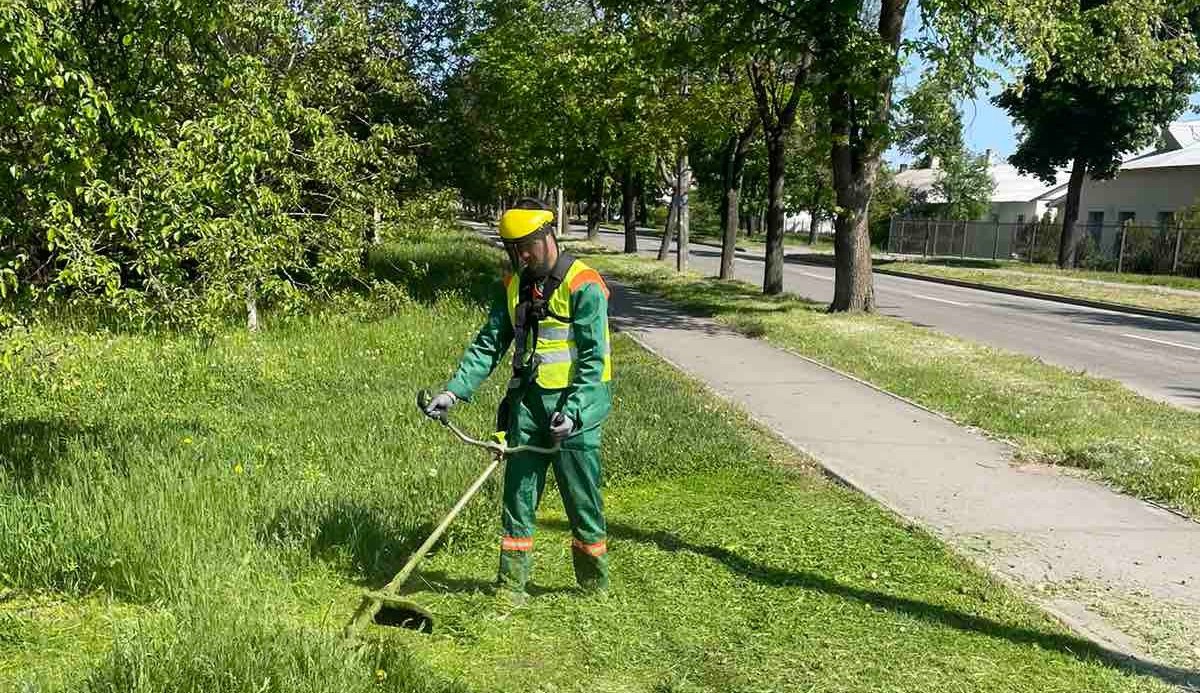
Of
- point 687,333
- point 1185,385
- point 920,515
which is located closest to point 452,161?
point 687,333

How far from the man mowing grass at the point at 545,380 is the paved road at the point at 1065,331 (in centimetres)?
799

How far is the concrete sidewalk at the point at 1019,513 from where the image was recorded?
4.56 meters

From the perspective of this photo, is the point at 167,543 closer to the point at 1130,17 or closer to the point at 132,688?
the point at 132,688

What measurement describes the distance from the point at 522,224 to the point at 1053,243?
3954 centimetres

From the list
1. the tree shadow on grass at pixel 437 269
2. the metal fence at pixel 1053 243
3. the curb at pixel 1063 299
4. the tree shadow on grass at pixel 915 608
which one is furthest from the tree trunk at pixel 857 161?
the metal fence at pixel 1053 243

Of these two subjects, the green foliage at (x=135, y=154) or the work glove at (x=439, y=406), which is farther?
the green foliage at (x=135, y=154)

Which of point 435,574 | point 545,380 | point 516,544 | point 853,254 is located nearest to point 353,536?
point 435,574

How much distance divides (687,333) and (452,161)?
7.63 m

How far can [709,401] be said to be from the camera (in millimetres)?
9258

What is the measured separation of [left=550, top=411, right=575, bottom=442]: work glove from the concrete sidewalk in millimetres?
2417

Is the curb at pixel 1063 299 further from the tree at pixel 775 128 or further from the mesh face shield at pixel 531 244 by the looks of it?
the mesh face shield at pixel 531 244

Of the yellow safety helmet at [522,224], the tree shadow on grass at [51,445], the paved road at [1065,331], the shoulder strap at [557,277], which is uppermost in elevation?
the yellow safety helmet at [522,224]

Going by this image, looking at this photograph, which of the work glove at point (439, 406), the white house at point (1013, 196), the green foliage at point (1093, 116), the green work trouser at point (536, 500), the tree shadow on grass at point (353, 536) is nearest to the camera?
the work glove at point (439, 406)

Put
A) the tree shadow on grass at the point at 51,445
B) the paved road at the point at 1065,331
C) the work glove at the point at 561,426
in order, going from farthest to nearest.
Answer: the paved road at the point at 1065,331, the tree shadow on grass at the point at 51,445, the work glove at the point at 561,426
